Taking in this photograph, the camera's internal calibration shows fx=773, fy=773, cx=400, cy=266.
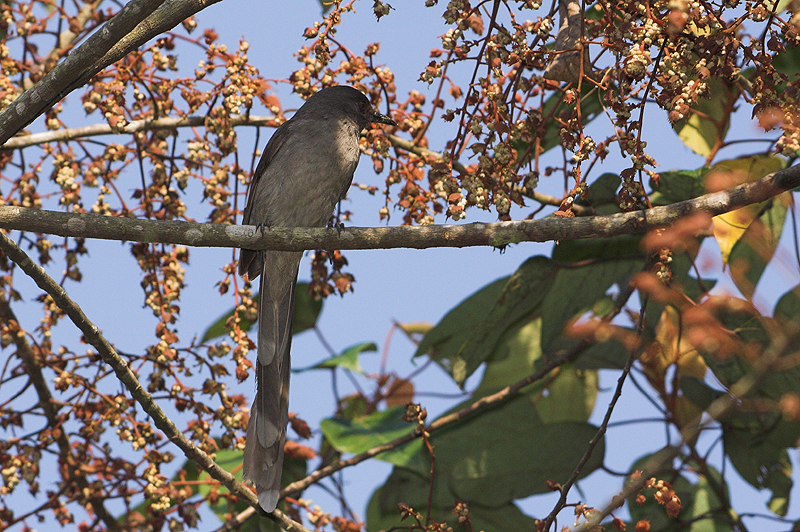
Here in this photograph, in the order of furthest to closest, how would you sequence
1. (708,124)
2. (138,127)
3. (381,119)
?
1. (708,124)
2. (381,119)
3. (138,127)

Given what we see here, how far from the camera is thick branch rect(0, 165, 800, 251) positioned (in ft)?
8.93

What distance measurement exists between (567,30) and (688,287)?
1.78 m

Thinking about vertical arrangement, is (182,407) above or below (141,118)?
below

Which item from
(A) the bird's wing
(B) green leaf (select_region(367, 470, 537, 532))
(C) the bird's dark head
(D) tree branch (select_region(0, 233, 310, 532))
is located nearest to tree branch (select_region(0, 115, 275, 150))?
(C) the bird's dark head

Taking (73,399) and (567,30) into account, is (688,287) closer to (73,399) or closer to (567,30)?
(567,30)

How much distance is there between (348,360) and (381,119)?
4.76 feet

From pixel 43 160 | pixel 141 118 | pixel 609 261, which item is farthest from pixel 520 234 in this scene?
pixel 43 160

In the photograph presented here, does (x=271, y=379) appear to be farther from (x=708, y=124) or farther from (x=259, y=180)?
(x=708, y=124)

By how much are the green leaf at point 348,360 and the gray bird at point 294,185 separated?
417mm

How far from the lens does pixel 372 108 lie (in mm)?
4043

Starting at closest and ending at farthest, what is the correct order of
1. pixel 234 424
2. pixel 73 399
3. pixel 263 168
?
pixel 234 424 < pixel 73 399 < pixel 263 168

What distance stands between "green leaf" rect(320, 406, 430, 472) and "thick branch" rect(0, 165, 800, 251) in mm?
1151

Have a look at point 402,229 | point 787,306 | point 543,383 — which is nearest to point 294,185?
point 402,229

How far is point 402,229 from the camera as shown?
9.52 feet
